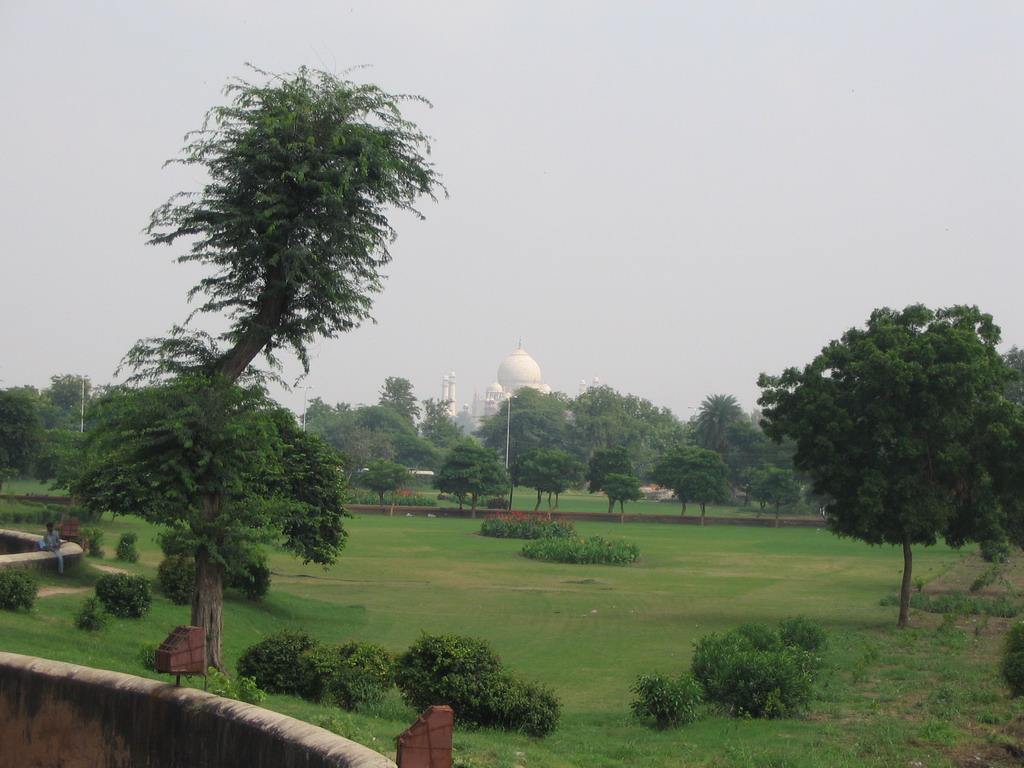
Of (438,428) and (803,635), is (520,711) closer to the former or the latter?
(803,635)

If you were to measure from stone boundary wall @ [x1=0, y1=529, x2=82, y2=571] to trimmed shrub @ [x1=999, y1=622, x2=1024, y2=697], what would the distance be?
545 inches

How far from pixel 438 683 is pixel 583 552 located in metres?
28.6

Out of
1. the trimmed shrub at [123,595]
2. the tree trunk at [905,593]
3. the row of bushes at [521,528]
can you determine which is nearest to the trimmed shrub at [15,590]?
the trimmed shrub at [123,595]

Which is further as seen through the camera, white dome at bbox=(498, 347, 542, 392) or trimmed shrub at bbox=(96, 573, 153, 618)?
white dome at bbox=(498, 347, 542, 392)

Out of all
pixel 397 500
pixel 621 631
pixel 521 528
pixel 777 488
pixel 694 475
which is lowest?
pixel 397 500

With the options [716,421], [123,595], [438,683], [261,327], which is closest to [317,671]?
[438,683]

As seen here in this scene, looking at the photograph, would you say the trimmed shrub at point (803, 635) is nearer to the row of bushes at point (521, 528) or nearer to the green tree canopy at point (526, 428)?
the row of bushes at point (521, 528)

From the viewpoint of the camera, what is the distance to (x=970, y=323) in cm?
2262

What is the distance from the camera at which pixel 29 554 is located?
1717cm

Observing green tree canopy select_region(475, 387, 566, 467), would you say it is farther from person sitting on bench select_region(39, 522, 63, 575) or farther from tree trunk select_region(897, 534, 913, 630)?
person sitting on bench select_region(39, 522, 63, 575)

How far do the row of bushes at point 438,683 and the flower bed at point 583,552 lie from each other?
27.5m

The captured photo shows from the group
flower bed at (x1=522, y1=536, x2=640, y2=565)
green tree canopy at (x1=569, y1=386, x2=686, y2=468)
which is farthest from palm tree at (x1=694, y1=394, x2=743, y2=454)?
flower bed at (x1=522, y1=536, x2=640, y2=565)

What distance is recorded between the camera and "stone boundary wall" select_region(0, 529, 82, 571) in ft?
53.7

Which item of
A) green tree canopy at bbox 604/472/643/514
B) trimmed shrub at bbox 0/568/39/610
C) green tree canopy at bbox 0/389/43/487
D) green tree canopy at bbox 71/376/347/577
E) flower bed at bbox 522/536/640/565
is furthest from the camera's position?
green tree canopy at bbox 604/472/643/514
